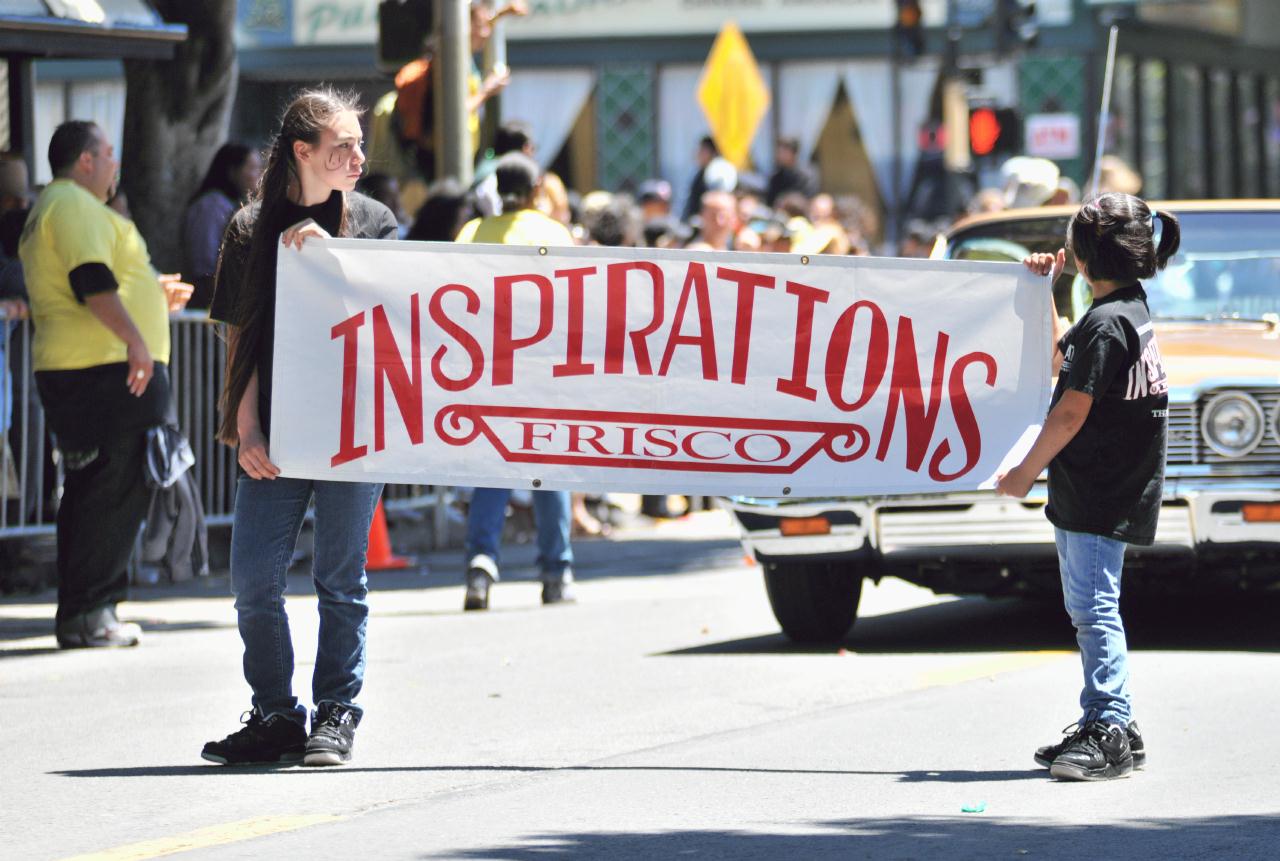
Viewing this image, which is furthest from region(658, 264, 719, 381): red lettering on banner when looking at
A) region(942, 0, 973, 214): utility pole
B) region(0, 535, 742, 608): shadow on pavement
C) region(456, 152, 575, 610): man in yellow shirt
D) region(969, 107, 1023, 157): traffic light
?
region(942, 0, 973, 214): utility pole

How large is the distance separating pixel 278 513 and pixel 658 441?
123 cm

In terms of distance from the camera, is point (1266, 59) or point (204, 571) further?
point (1266, 59)

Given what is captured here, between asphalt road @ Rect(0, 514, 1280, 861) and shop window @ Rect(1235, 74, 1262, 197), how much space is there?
29482 millimetres

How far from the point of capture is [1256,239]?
10.7m

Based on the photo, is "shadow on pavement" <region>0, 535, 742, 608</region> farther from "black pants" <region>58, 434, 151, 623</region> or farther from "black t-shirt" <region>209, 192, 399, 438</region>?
"black t-shirt" <region>209, 192, 399, 438</region>

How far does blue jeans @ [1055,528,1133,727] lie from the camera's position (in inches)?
275

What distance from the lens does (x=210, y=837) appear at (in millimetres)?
6211

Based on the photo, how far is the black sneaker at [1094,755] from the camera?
6934 mm

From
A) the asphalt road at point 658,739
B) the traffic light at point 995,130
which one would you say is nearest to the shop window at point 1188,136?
the traffic light at point 995,130

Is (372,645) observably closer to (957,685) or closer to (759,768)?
(957,685)

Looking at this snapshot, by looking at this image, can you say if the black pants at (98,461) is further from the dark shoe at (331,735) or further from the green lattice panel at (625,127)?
the green lattice panel at (625,127)

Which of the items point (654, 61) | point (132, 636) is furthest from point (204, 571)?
point (654, 61)

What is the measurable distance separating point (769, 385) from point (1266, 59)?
3451cm

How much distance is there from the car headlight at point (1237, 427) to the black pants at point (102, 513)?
431 centimetres
